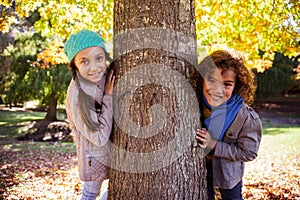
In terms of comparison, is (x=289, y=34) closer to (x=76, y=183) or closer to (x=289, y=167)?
(x=289, y=167)

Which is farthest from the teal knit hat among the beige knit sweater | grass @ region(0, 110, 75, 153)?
grass @ region(0, 110, 75, 153)

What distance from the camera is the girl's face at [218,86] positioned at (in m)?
2.37

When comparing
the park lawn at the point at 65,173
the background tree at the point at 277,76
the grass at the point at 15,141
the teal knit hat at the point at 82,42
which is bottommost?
the grass at the point at 15,141

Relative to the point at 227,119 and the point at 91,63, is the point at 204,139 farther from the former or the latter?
the point at 91,63

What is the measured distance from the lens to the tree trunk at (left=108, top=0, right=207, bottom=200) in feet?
7.40

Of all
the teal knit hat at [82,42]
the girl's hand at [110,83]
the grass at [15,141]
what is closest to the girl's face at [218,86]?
the girl's hand at [110,83]

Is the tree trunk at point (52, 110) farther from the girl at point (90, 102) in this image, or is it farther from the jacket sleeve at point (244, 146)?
the jacket sleeve at point (244, 146)

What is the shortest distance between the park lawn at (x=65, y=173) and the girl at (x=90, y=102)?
7.76 ft

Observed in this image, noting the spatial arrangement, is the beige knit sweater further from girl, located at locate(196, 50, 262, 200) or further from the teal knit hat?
girl, located at locate(196, 50, 262, 200)

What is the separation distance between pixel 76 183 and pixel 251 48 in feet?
12.9

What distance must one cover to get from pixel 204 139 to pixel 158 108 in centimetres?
40

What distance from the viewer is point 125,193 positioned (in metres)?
2.33

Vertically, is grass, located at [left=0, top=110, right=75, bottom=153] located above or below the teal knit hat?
below

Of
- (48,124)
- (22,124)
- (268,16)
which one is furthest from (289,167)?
(22,124)
